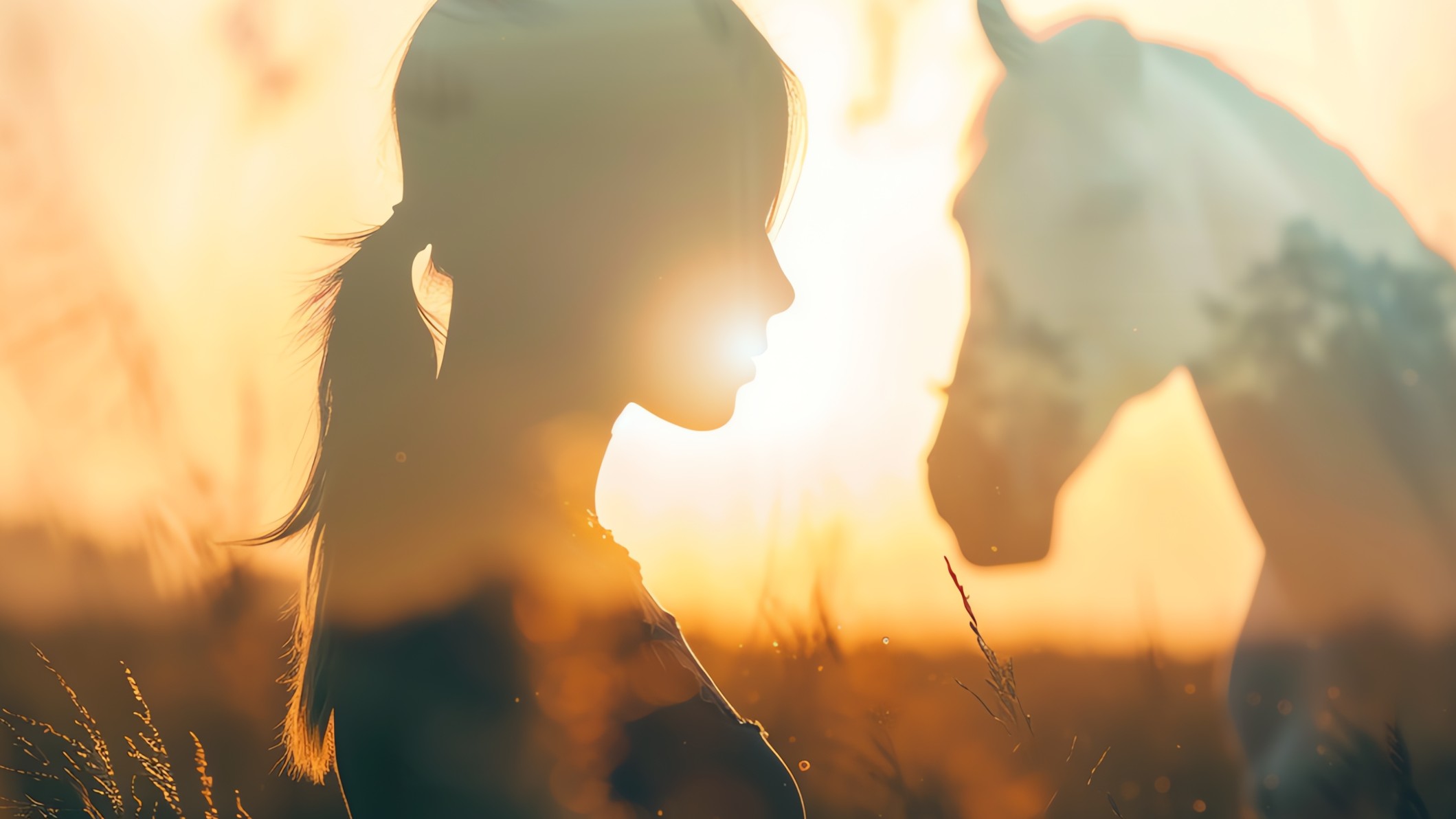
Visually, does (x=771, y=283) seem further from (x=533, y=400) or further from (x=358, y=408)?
(x=358, y=408)

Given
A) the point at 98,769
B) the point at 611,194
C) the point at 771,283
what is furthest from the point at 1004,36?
the point at 98,769

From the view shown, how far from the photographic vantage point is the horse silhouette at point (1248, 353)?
107 cm

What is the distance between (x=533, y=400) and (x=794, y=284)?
0.41 metres

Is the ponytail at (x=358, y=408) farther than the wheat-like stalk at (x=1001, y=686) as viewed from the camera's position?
No

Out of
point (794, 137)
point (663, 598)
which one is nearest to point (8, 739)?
point (663, 598)

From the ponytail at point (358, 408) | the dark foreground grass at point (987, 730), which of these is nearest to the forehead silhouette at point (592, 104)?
the ponytail at point (358, 408)

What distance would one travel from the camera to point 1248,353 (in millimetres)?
1117

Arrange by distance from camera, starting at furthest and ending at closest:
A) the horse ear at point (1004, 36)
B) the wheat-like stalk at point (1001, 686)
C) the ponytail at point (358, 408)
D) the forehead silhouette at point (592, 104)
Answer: the horse ear at point (1004, 36), the wheat-like stalk at point (1001, 686), the forehead silhouette at point (592, 104), the ponytail at point (358, 408)

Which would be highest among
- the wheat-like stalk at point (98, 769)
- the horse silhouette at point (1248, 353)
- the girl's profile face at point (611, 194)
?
the girl's profile face at point (611, 194)

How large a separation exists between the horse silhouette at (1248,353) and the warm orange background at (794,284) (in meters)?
0.04

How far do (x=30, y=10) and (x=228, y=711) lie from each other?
43.4 inches

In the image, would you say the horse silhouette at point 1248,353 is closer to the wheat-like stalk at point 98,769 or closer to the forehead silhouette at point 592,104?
the forehead silhouette at point 592,104

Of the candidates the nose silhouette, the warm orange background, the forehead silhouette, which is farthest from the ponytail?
the nose silhouette

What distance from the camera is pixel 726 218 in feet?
3.12
